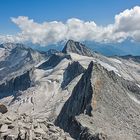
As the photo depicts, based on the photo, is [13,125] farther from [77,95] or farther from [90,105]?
[77,95]

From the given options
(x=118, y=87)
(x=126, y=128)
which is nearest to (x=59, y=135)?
(x=126, y=128)

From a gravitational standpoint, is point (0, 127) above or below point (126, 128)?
above

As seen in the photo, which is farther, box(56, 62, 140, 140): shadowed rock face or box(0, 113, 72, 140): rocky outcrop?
box(56, 62, 140, 140): shadowed rock face

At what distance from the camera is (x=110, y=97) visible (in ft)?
524

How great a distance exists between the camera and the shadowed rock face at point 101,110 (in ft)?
385

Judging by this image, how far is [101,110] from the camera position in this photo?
144 m

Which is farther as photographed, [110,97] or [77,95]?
[77,95]

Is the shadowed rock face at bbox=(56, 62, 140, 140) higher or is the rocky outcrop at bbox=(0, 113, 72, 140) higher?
the rocky outcrop at bbox=(0, 113, 72, 140)

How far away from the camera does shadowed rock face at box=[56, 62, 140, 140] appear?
117 m

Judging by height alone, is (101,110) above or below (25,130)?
below

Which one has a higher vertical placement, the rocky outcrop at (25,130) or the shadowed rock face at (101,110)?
the rocky outcrop at (25,130)

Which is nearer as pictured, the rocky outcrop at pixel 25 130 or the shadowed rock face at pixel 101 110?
the rocky outcrop at pixel 25 130

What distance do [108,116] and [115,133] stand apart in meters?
17.7

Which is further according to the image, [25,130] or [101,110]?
[101,110]
